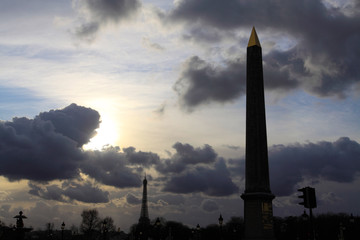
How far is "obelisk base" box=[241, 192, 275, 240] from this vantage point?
3478 cm

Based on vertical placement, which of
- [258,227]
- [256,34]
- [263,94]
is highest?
[256,34]

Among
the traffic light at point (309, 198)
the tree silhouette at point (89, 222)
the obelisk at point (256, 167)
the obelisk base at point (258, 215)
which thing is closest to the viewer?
the traffic light at point (309, 198)

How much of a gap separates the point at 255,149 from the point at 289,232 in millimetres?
72010

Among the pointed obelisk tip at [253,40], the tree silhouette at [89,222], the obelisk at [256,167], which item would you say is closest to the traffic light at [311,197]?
the obelisk at [256,167]

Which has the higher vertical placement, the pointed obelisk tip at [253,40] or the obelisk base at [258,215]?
the pointed obelisk tip at [253,40]

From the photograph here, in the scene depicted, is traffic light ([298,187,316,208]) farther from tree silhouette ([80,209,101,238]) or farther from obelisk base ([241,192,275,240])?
tree silhouette ([80,209,101,238])

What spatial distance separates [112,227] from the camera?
551 feet

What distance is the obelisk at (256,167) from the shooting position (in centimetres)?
3500

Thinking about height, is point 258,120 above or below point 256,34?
below

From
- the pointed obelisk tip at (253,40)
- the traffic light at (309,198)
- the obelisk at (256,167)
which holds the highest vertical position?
the pointed obelisk tip at (253,40)

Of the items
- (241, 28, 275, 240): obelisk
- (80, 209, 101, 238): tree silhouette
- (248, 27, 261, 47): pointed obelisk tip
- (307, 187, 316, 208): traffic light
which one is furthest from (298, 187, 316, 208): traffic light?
(80, 209, 101, 238): tree silhouette

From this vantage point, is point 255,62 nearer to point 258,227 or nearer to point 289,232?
point 258,227

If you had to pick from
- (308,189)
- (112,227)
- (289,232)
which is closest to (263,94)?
(308,189)

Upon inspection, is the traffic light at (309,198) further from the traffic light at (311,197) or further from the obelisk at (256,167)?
the obelisk at (256,167)
